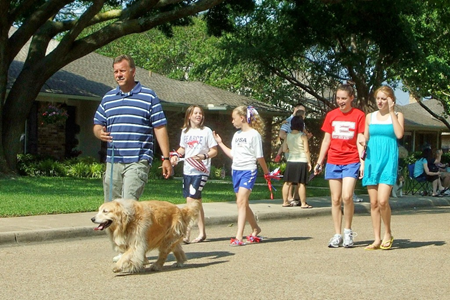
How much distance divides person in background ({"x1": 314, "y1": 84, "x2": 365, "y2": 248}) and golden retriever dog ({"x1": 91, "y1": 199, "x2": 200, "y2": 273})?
2.55 m

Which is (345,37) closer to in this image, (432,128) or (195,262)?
(432,128)

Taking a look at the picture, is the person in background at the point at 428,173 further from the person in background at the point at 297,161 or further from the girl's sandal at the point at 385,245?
the girl's sandal at the point at 385,245

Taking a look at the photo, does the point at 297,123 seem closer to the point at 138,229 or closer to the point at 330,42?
the point at 138,229

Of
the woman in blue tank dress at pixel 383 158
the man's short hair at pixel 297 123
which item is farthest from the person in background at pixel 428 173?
the woman in blue tank dress at pixel 383 158

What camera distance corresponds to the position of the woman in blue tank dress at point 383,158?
9.01 metres

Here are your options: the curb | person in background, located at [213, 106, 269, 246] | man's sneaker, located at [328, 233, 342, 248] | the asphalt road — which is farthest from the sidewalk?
man's sneaker, located at [328, 233, 342, 248]

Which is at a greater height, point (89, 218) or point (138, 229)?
point (138, 229)

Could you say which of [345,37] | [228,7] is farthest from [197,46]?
[228,7]

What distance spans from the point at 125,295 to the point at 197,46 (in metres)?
41.8

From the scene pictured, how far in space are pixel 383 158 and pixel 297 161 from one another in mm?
5235

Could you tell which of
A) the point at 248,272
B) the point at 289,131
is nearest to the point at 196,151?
the point at 248,272

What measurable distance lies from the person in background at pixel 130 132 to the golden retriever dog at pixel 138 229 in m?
0.39

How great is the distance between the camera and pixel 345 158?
916 cm

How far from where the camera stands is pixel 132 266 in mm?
6910
